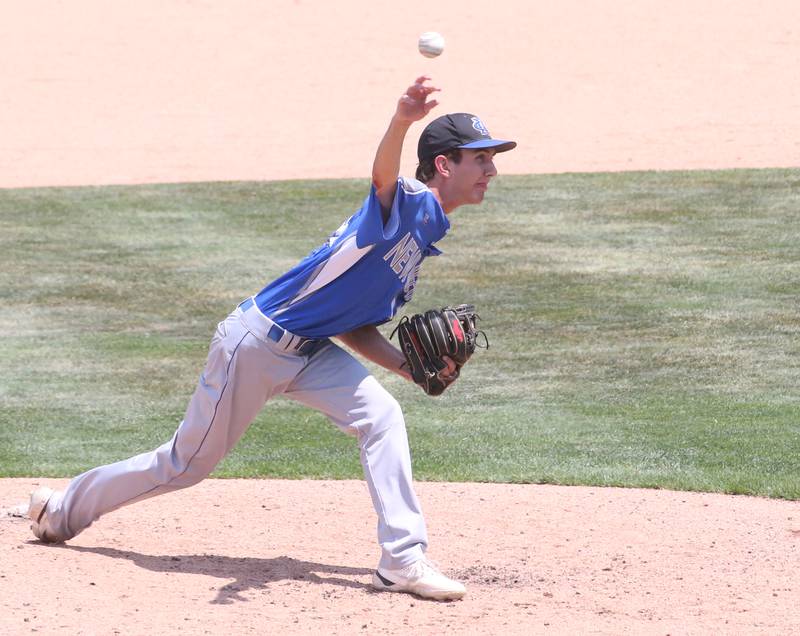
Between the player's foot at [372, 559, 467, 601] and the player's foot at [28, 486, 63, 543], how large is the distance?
4.34 ft

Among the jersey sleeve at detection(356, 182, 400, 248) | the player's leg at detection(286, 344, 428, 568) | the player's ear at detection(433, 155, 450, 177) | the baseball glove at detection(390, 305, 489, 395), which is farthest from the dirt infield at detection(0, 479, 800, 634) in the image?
the player's ear at detection(433, 155, 450, 177)

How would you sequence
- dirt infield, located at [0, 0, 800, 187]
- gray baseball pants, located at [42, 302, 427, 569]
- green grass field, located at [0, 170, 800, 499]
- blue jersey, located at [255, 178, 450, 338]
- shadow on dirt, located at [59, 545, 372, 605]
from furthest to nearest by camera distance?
dirt infield, located at [0, 0, 800, 187] → green grass field, located at [0, 170, 800, 499] → shadow on dirt, located at [59, 545, 372, 605] → gray baseball pants, located at [42, 302, 427, 569] → blue jersey, located at [255, 178, 450, 338]

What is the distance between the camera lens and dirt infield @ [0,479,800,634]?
4527 mm

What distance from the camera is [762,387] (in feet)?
28.0

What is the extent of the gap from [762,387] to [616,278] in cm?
284

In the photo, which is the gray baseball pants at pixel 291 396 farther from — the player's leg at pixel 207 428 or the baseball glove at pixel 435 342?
the baseball glove at pixel 435 342

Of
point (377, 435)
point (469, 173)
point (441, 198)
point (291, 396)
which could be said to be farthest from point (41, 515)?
point (469, 173)

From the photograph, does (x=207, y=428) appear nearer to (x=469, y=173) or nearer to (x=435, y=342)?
(x=435, y=342)

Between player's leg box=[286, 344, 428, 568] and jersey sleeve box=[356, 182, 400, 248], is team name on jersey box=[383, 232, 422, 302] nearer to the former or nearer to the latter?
jersey sleeve box=[356, 182, 400, 248]

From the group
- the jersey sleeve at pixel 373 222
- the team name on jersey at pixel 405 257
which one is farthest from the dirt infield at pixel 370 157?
the jersey sleeve at pixel 373 222

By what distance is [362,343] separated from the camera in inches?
197

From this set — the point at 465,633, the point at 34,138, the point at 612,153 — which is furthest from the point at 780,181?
the point at 465,633

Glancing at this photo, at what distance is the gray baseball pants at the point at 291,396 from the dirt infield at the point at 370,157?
278 mm

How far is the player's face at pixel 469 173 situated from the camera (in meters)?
4.82
